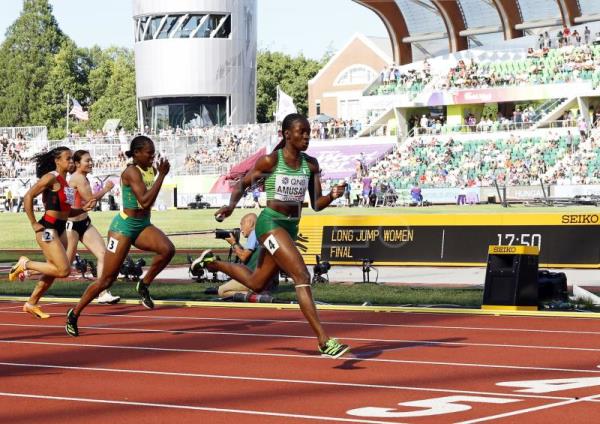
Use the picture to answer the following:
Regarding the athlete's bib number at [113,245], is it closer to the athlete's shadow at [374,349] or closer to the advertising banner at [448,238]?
the athlete's shadow at [374,349]

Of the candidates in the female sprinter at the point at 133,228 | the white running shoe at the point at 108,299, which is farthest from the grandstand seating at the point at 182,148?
the female sprinter at the point at 133,228

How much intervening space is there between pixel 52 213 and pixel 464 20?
65.1 meters

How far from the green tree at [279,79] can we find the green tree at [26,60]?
2115cm

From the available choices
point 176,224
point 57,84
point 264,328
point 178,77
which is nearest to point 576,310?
point 264,328

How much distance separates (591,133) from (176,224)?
2109cm

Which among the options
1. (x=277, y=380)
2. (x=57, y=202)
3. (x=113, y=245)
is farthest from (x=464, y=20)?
(x=277, y=380)

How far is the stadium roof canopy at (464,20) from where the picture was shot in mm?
71363

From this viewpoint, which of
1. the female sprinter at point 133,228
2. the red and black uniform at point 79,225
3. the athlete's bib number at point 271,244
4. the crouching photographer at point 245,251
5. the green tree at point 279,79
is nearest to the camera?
the athlete's bib number at point 271,244

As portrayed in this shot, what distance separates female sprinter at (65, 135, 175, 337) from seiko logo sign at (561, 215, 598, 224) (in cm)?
826

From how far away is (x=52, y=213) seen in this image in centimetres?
1457

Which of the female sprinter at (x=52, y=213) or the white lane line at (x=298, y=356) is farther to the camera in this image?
the female sprinter at (x=52, y=213)

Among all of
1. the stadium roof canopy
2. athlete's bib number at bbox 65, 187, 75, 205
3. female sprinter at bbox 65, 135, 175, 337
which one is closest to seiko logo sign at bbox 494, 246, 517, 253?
female sprinter at bbox 65, 135, 175, 337

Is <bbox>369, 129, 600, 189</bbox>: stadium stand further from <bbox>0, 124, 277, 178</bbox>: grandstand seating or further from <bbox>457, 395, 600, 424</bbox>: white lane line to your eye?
<bbox>457, 395, 600, 424</bbox>: white lane line

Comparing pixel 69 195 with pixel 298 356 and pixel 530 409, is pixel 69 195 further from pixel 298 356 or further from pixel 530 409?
pixel 530 409
